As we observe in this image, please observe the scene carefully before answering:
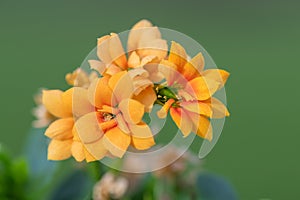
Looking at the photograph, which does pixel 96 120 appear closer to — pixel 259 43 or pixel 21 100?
pixel 21 100

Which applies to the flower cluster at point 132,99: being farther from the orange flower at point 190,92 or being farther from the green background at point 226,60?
the green background at point 226,60

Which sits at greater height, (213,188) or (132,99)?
(132,99)

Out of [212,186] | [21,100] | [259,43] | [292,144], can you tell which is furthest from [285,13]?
[212,186]

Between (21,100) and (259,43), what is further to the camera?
(259,43)

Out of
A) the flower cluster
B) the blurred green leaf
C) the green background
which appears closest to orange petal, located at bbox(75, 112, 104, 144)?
the flower cluster

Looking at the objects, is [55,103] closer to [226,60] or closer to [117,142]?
[117,142]

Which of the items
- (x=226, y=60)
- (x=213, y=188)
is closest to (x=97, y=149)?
(x=213, y=188)

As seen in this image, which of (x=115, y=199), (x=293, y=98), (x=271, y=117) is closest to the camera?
(x=115, y=199)

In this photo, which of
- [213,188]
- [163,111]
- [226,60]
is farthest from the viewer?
Result: [226,60]

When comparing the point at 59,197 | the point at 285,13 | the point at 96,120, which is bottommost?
the point at 285,13
